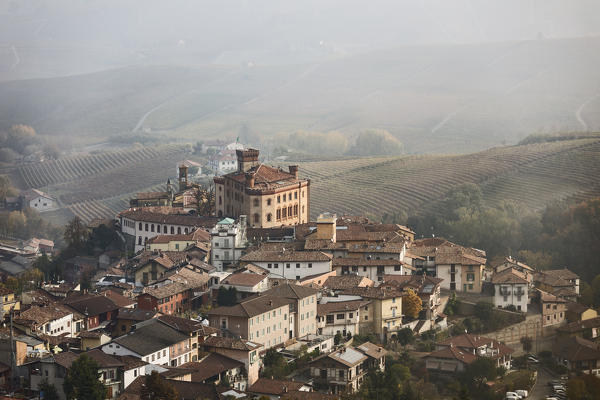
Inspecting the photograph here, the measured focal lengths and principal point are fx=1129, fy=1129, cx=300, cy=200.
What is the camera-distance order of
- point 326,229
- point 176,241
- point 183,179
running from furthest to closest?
point 183,179
point 176,241
point 326,229

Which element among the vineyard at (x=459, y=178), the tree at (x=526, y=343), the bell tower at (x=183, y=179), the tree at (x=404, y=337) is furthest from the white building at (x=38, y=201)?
the tree at (x=526, y=343)

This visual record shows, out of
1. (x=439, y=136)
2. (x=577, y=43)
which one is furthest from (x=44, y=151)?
(x=577, y=43)

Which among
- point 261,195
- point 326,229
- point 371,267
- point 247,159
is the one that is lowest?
point 371,267

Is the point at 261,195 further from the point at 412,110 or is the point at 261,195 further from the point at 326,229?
the point at 412,110

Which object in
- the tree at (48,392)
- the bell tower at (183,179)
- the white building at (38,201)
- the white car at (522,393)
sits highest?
the bell tower at (183,179)

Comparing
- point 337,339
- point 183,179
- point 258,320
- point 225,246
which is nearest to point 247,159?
point 183,179

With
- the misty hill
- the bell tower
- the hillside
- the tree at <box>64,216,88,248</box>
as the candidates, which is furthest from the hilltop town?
the misty hill

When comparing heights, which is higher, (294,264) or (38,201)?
(294,264)

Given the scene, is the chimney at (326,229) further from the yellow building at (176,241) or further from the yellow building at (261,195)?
the yellow building at (261,195)
